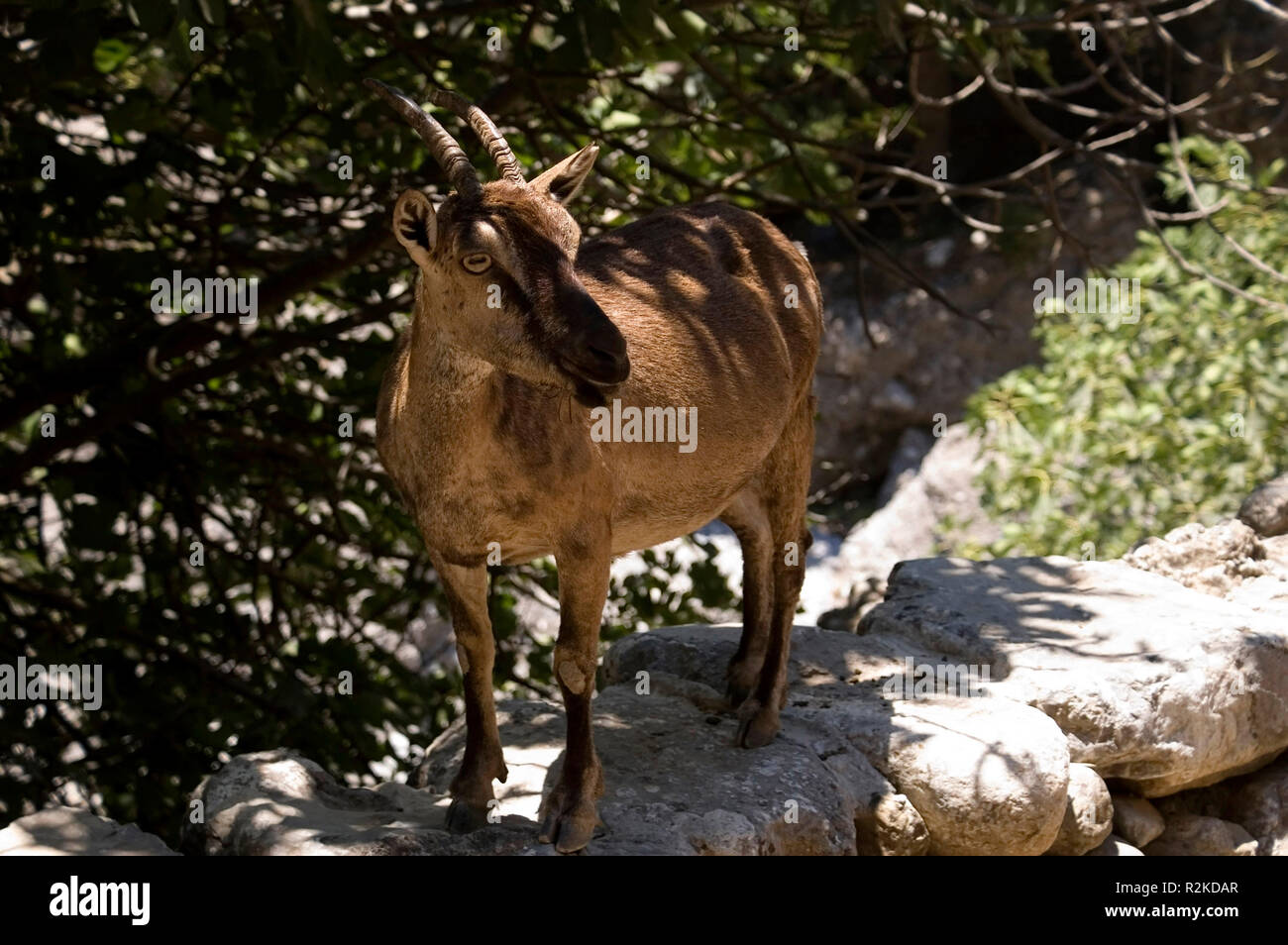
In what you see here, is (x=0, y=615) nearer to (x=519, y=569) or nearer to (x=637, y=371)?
(x=519, y=569)

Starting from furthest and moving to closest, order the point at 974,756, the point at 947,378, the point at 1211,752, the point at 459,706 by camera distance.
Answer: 1. the point at 947,378
2. the point at 459,706
3. the point at 1211,752
4. the point at 974,756

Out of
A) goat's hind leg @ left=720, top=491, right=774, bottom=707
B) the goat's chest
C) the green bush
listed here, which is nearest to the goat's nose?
the goat's chest

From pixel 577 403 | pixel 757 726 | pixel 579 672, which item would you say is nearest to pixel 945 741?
pixel 757 726

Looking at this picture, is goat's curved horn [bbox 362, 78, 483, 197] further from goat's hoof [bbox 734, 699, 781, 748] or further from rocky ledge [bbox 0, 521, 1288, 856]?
goat's hoof [bbox 734, 699, 781, 748]

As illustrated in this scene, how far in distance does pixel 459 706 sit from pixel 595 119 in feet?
12.9

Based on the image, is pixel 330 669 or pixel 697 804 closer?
pixel 697 804

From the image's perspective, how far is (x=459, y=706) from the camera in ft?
31.7

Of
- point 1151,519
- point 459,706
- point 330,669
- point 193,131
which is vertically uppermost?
point 193,131

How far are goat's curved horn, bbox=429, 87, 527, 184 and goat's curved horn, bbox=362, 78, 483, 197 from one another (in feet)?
0.43

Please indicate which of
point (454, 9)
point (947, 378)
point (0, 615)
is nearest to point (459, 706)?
point (0, 615)

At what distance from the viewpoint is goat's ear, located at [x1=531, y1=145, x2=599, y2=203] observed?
465 centimetres

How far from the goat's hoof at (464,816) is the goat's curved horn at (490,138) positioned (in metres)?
2.04

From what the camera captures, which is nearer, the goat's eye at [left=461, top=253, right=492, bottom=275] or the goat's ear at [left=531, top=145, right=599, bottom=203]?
the goat's eye at [left=461, top=253, right=492, bottom=275]

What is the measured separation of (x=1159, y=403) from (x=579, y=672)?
240 inches
